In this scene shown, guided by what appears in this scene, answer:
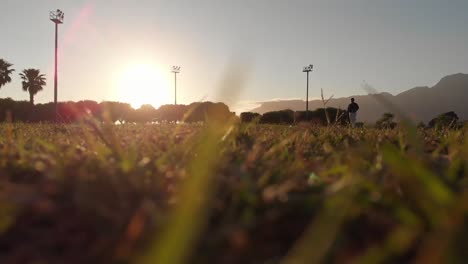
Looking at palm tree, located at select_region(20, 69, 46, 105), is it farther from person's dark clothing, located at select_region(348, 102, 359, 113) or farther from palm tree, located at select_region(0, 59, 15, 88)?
person's dark clothing, located at select_region(348, 102, 359, 113)

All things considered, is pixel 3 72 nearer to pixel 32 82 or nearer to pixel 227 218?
pixel 32 82

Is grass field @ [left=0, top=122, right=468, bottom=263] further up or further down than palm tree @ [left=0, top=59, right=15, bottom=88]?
further down

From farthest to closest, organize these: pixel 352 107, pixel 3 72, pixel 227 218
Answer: pixel 3 72, pixel 352 107, pixel 227 218

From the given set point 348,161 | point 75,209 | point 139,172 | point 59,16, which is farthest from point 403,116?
point 59,16

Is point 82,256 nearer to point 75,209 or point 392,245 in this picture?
point 75,209

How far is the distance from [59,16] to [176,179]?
167 ft

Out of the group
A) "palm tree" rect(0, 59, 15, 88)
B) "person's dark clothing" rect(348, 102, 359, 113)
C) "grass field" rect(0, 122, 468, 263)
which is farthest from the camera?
"palm tree" rect(0, 59, 15, 88)

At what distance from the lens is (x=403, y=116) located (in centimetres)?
135

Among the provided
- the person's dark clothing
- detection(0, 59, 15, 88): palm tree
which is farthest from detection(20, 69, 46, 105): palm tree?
the person's dark clothing

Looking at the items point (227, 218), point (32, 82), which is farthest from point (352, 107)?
point (32, 82)

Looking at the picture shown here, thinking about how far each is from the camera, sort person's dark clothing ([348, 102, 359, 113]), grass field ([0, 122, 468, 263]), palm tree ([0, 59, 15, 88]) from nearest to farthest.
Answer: grass field ([0, 122, 468, 263]) < person's dark clothing ([348, 102, 359, 113]) < palm tree ([0, 59, 15, 88])

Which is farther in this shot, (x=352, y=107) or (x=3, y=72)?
(x=3, y=72)

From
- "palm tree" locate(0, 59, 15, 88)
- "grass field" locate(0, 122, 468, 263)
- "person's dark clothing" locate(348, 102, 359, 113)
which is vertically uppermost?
"palm tree" locate(0, 59, 15, 88)

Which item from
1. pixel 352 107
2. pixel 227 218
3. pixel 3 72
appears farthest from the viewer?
pixel 3 72
